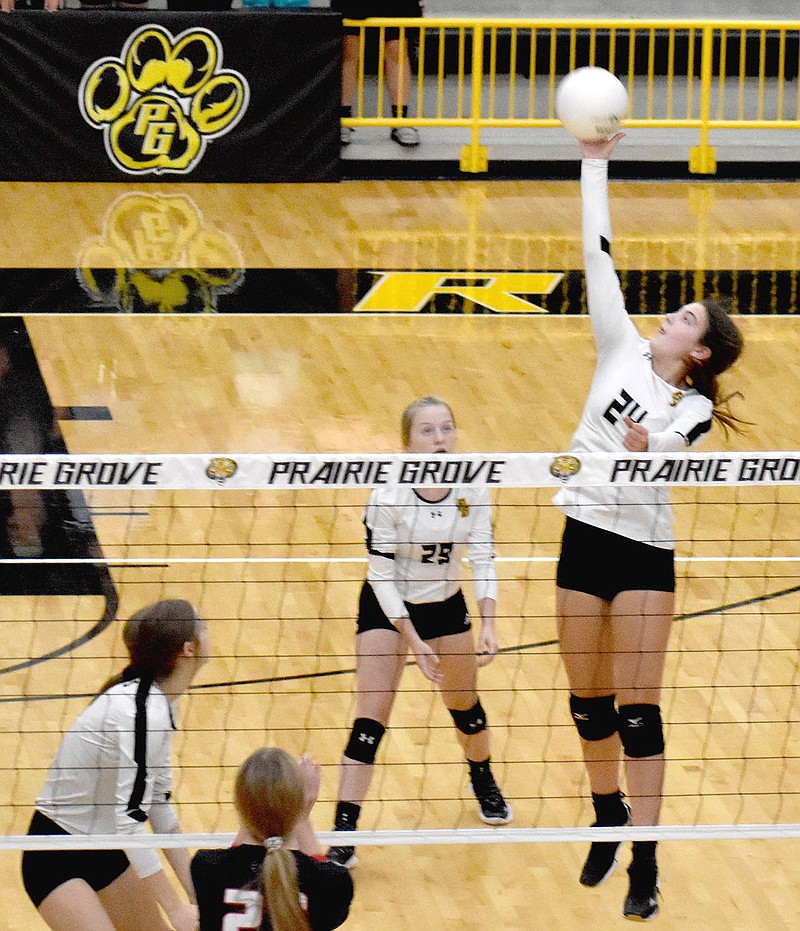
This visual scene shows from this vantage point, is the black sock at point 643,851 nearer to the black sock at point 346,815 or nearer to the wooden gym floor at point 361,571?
the wooden gym floor at point 361,571

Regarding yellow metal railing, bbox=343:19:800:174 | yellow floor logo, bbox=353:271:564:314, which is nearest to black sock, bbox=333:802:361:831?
yellow floor logo, bbox=353:271:564:314

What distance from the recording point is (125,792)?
4.84 meters

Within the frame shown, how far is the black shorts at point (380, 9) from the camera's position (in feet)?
54.1

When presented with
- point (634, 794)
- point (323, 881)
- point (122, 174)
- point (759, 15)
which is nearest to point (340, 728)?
point (634, 794)

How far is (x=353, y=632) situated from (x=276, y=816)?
397 cm

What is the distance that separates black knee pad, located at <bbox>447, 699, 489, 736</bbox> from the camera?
6371 millimetres

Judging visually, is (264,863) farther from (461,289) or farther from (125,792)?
(461,289)

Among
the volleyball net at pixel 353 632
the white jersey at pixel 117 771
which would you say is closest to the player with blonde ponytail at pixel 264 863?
the white jersey at pixel 117 771

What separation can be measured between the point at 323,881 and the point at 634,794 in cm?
180

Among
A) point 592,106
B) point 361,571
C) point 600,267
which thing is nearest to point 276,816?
point 600,267

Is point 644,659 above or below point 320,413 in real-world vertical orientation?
below

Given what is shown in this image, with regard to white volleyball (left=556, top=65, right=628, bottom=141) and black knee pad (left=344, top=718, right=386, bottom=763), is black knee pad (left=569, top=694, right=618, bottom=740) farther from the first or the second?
white volleyball (left=556, top=65, right=628, bottom=141)

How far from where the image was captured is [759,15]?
20.2 meters

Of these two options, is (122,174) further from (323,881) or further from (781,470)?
(323,881)
